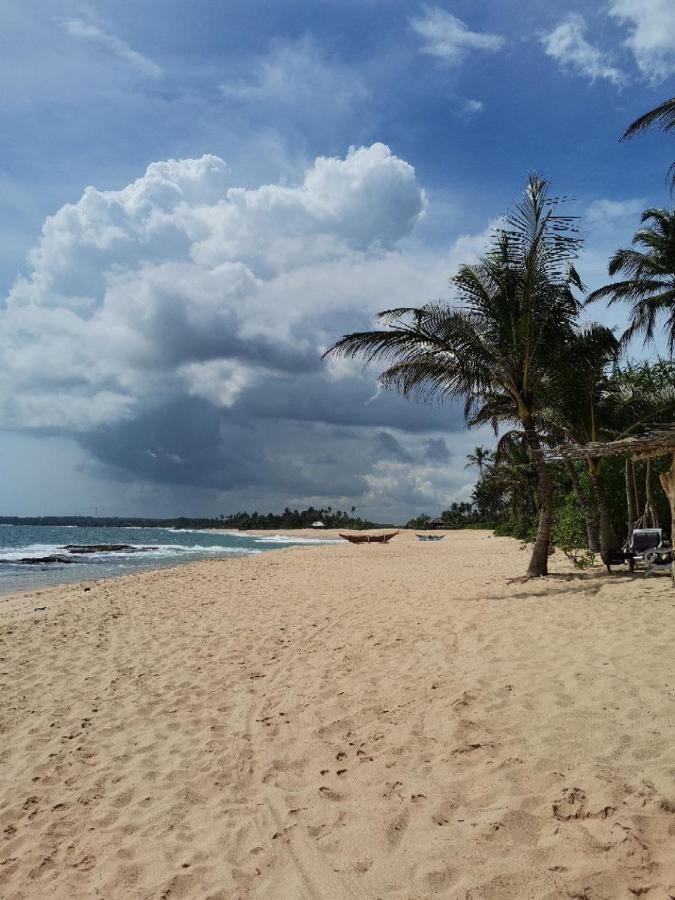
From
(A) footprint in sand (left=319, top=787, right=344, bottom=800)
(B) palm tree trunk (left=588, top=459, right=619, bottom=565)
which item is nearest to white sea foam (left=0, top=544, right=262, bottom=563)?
(B) palm tree trunk (left=588, top=459, right=619, bottom=565)

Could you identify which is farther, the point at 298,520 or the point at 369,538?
the point at 298,520

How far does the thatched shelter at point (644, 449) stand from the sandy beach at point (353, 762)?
99.3 inches


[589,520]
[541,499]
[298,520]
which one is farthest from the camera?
[298,520]

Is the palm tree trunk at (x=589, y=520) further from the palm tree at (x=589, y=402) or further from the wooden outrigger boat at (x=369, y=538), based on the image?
the wooden outrigger boat at (x=369, y=538)

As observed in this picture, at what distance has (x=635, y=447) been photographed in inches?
383

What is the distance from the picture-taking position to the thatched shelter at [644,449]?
8992 mm

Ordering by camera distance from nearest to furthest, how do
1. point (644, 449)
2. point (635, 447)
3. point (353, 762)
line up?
point (353, 762) → point (635, 447) → point (644, 449)

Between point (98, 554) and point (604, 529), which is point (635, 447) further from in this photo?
point (98, 554)

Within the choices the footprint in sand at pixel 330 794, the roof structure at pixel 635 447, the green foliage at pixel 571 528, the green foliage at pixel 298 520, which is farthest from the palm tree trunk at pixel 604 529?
the green foliage at pixel 298 520

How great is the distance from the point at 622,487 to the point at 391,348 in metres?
10.8

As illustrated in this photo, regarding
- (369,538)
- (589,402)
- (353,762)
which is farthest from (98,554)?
(353,762)

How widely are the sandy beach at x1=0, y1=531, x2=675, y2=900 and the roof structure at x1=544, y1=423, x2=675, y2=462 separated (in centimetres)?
257

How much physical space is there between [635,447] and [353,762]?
779 cm

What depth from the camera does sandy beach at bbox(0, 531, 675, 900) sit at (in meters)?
2.84
